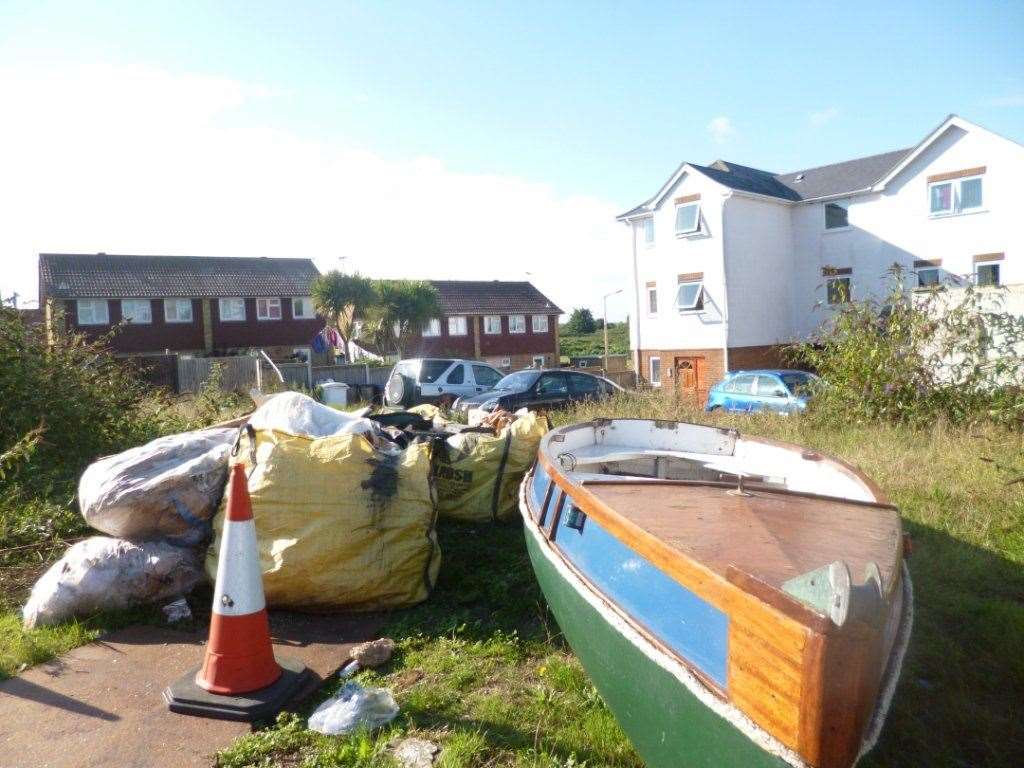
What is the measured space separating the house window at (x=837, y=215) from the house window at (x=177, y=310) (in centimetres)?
2707

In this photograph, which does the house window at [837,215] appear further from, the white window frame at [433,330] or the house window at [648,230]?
the white window frame at [433,330]

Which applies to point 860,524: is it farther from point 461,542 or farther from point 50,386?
point 50,386

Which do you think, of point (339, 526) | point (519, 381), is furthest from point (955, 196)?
point (339, 526)

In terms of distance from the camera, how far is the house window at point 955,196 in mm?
20453

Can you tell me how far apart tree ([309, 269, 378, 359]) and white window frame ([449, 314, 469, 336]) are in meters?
5.86

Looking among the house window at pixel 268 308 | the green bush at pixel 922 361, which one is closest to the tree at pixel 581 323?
the house window at pixel 268 308

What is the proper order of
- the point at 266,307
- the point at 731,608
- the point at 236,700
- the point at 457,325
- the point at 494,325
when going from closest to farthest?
the point at 731,608
the point at 236,700
the point at 266,307
the point at 457,325
the point at 494,325

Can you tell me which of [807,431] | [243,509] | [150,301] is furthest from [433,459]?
[150,301]

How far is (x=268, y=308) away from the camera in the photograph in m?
35.8

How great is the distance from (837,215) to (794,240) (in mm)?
1582

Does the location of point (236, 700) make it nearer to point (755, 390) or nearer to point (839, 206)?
point (755, 390)

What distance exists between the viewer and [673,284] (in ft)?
82.2

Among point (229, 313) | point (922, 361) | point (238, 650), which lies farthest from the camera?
point (229, 313)

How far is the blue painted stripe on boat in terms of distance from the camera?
2.30 meters
